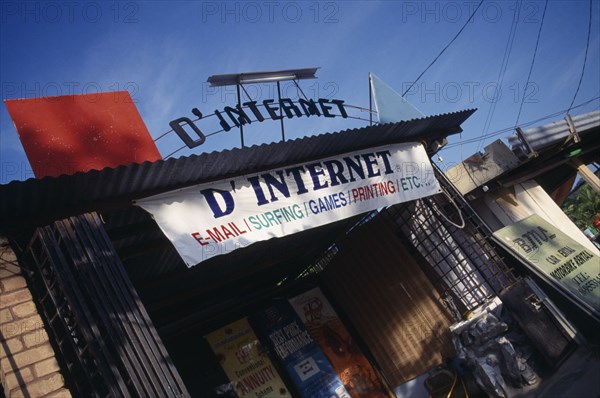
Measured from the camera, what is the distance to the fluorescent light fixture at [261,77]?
7.54 metres

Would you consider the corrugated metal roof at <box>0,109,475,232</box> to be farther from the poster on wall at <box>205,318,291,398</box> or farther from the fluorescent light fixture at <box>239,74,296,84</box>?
the poster on wall at <box>205,318,291,398</box>

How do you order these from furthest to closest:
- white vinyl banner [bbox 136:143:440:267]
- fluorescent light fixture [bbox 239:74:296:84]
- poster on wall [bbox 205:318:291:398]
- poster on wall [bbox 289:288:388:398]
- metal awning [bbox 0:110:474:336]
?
poster on wall [bbox 289:288:388:398] < poster on wall [bbox 205:318:291:398] < fluorescent light fixture [bbox 239:74:296:84] < white vinyl banner [bbox 136:143:440:267] < metal awning [bbox 0:110:474:336]

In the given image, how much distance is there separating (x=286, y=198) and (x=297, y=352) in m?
4.80

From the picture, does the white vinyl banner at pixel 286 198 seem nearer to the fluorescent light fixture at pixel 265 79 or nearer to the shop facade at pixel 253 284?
the shop facade at pixel 253 284

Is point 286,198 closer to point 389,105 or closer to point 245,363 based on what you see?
point 389,105

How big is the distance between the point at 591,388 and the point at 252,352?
6.03m

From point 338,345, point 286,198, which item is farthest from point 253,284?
point 286,198

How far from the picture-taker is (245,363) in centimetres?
852

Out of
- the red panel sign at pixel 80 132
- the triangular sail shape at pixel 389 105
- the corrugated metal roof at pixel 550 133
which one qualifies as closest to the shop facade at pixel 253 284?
the triangular sail shape at pixel 389 105

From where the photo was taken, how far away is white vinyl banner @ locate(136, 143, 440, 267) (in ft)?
15.1

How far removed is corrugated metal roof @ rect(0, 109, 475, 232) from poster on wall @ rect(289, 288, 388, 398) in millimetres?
4709

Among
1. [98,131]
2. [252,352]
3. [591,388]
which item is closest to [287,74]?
[98,131]

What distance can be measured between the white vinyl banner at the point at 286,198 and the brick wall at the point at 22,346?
4.39ft

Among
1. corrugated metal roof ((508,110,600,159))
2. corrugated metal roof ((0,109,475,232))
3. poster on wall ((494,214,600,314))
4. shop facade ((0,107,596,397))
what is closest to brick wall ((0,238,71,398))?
shop facade ((0,107,596,397))
